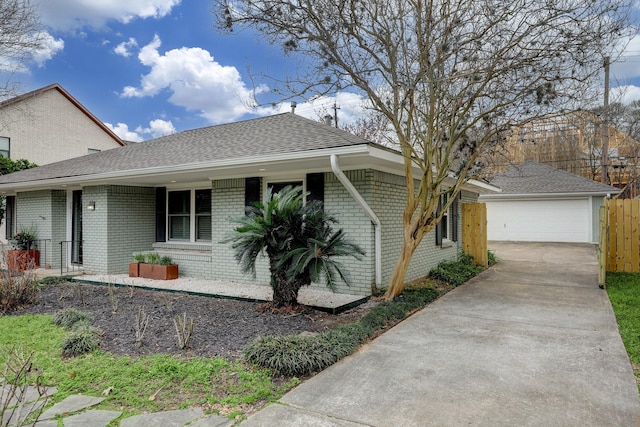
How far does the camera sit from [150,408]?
3.04 meters

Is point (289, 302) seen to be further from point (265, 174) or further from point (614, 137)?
point (614, 137)

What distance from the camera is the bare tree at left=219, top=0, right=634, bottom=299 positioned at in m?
5.79

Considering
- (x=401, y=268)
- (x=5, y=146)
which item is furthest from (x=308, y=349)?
(x=5, y=146)

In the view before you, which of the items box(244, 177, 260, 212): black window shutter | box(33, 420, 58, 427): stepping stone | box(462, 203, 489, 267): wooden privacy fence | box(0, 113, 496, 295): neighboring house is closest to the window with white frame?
box(0, 113, 496, 295): neighboring house

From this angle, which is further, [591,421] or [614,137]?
[614,137]

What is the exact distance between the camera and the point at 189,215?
9852 mm

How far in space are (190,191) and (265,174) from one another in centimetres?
275

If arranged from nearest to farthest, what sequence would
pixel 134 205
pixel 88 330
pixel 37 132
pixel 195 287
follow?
1. pixel 88 330
2. pixel 195 287
3. pixel 134 205
4. pixel 37 132

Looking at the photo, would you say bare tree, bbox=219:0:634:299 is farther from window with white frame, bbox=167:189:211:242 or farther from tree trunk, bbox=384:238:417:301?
window with white frame, bbox=167:189:211:242

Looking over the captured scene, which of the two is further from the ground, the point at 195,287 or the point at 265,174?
the point at 265,174

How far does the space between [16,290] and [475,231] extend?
11007 mm

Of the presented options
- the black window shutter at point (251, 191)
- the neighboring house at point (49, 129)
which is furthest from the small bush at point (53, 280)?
the neighboring house at point (49, 129)

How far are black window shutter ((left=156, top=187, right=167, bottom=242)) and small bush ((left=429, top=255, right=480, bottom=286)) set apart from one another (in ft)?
22.9

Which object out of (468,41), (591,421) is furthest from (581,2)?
(591,421)
